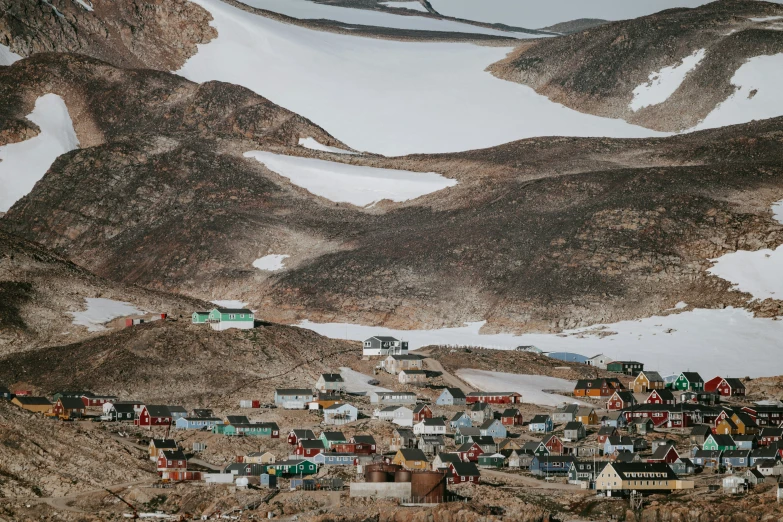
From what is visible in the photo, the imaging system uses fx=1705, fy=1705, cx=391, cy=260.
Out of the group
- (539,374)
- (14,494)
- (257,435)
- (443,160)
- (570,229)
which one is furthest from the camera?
(443,160)

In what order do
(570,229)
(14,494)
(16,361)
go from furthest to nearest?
(570,229), (16,361), (14,494)

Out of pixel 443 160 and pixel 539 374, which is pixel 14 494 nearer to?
pixel 539 374

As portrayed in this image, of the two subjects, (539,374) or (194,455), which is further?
(539,374)

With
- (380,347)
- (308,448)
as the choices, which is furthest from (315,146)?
(308,448)

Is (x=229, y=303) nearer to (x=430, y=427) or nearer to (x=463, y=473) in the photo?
(x=430, y=427)

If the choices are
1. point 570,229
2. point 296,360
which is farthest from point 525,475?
point 570,229

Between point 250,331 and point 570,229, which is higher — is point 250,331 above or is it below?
below

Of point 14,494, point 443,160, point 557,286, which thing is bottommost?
point 14,494
